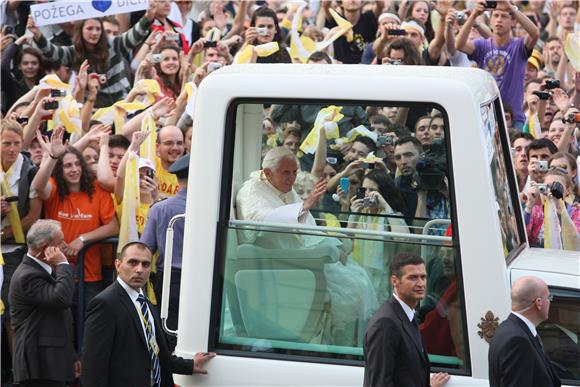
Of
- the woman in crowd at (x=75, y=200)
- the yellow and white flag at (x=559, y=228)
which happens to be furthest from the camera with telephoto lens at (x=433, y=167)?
the woman in crowd at (x=75, y=200)

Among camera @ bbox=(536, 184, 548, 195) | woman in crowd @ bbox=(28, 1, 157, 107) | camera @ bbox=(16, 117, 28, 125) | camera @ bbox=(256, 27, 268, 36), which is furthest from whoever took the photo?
woman in crowd @ bbox=(28, 1, 157, 107)

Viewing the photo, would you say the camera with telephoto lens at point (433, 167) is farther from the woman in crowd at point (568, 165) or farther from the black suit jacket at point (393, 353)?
the woman in crowd at point (568, 165)

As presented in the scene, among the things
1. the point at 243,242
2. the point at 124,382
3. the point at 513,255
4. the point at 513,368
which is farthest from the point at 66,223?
the point at 513,368

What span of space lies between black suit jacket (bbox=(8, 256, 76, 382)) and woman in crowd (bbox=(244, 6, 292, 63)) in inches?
170

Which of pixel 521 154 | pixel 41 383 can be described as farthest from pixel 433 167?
pixel 521 154

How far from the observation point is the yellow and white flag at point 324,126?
5535mm

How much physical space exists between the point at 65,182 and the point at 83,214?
30cm

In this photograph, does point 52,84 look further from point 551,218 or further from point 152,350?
point 551,218

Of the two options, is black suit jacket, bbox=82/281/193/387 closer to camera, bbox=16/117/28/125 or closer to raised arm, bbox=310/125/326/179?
raised arm, bbox=310/125/326/179

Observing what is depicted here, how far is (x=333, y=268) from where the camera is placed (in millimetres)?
5531

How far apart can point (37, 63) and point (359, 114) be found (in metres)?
6.61

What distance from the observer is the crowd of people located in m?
5.62

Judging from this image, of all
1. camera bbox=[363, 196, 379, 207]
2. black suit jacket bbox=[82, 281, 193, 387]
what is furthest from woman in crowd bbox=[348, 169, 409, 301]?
black suit jacket bbox=[82, 281, 193, 387]

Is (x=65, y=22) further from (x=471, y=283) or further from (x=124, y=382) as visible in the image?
(x=471, y=283)
